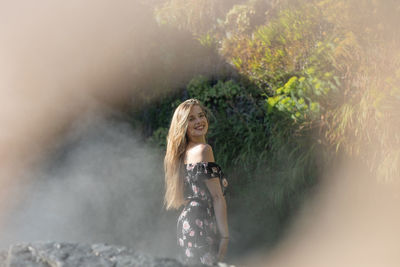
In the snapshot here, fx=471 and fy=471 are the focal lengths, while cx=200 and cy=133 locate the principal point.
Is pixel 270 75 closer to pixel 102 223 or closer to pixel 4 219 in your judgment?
pixel 102 223

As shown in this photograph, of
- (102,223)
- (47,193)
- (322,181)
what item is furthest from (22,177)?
(322,181)

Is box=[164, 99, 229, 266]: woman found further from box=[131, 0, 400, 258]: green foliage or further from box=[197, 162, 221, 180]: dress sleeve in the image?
box=[131, 0, 400, 258]: green foliage

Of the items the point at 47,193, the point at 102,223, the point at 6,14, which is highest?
the point at 6,14

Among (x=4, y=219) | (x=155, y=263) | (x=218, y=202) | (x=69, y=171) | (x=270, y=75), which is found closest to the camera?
(x=155, y=263)

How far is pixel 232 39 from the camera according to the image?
6098mm

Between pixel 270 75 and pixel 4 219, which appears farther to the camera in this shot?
pixel 4 219

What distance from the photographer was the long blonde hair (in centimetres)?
316

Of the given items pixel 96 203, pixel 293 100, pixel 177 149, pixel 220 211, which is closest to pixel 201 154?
pixel 177 149

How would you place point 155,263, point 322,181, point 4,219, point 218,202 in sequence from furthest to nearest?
point 4,219 → point 322,181 → point 218,202 → point 155,263

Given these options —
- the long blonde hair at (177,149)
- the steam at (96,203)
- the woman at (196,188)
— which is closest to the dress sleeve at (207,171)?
the woman at (196,188)

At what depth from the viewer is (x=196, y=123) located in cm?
317

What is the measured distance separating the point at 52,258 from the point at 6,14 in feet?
17.3

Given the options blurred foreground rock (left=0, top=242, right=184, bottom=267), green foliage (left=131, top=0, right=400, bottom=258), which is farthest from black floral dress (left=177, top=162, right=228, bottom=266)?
green foliage (left=131, top=0, right=400, bottom=258)

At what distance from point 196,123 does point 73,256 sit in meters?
1.60
